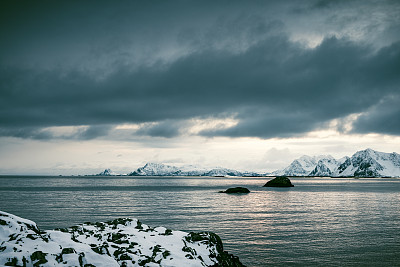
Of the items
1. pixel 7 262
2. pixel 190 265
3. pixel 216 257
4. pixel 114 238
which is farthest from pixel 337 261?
pixel 7 262

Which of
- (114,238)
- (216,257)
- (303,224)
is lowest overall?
(303,224)

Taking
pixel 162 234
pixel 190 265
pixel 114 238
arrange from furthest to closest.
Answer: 1. pixel 162 234
2. pixel 114 238
3. pixel 190 265

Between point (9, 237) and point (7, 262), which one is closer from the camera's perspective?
point (7, 262)

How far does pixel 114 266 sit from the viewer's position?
31.8 ft

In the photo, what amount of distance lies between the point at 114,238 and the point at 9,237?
355 cm

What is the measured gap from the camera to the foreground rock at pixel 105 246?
9328 millimetres

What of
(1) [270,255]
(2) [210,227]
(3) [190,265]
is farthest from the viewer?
(2) [210,227]

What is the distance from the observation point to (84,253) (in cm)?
985

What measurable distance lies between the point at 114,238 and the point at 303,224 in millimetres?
23239

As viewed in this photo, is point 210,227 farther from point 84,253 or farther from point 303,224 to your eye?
point 84,253

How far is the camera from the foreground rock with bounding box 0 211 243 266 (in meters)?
9.33

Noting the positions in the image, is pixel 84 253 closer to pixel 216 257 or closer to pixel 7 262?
pixel 7 262

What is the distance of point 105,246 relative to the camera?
35.9 feet

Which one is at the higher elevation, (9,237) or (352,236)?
(9,237)
